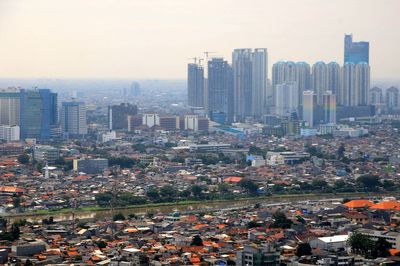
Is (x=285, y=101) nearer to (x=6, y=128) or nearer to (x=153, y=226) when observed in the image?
(x=6, y=128)

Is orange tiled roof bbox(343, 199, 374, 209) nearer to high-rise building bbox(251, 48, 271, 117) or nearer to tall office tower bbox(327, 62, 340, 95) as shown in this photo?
high-rise building bbox(251, 48, 271, 117)

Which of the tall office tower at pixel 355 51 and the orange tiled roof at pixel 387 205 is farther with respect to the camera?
the tall office tower at pixel 355 51

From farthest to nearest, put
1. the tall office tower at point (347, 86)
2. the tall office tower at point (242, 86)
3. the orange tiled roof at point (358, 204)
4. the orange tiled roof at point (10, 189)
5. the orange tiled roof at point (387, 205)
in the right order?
1. the tall office tower at point (347, 86)
2. the tall office tower at point (242, 86)
3. the orange tiled roof at point (10, 189)
4. the orange tiled roof at point (358, 204)
5. the orange tiled roof at point (387, 205)

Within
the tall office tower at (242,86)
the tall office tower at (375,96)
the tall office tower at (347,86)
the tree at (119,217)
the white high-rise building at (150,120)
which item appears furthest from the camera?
the tall office tower at (375,96)

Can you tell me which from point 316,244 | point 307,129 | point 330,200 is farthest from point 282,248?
point 307,129

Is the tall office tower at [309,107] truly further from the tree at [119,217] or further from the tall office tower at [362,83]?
the tree at [119,217]

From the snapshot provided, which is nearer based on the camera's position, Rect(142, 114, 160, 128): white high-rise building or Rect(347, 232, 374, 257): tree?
Rect(347, 232, 374, 257): tree

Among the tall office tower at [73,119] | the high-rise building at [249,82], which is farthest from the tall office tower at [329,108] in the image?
the tall office tower at [73,119]

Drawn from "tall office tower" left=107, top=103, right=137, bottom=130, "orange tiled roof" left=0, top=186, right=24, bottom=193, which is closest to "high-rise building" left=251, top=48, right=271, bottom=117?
"tall office tower" left=107, top=103, right=137, bottom=130
